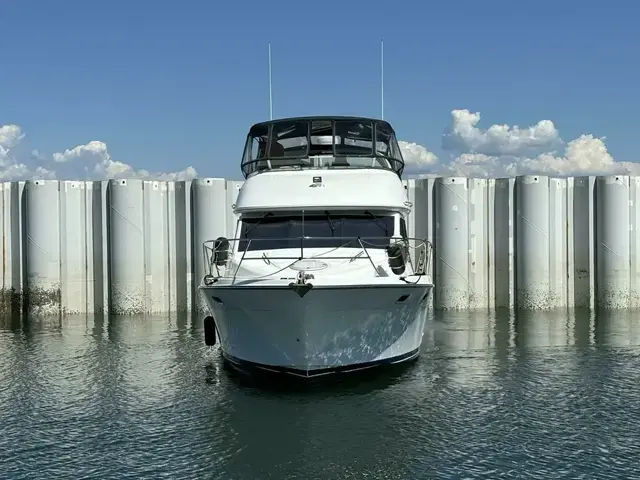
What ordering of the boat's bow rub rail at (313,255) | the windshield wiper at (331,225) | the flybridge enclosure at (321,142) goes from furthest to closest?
the flybridge enclosure at (321,142), the windshield wiper at (331,225), the boat's bow rub rail at (313,255)

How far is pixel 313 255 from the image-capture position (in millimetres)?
13867

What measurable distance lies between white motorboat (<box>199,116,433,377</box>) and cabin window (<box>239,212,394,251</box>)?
22 mm

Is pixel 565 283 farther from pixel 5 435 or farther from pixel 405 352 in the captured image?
pixel 5 435

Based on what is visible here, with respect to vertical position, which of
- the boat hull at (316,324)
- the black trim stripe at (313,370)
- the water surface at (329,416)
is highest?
the boat hull at (316,324)

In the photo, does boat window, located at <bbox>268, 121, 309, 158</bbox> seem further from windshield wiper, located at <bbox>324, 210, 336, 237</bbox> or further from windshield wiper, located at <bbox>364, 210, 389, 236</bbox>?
windshield wiper, located at <bbox>364, 210, 389, 236</bbox>

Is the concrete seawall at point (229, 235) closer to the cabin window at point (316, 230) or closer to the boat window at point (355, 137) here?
the boat window at point (355, 137)

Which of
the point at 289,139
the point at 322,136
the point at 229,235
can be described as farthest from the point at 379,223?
the point at 229,235

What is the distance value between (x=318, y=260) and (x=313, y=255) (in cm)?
26

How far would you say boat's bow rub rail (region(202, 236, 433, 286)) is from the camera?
1344cm

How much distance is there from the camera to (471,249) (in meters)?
24.4

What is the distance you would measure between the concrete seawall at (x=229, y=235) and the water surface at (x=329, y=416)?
5972 mm

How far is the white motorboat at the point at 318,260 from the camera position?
499 inches

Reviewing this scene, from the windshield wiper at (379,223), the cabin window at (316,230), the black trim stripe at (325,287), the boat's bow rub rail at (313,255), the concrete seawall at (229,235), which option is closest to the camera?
the black trim stripe at (325,287)

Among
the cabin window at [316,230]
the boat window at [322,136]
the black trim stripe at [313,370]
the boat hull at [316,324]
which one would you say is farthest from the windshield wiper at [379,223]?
the black trim stripe at [313,370]
